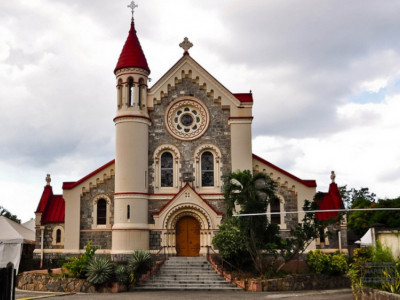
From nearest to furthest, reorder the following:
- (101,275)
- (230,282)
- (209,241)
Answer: (101,275) < (230,282) < (209,241)

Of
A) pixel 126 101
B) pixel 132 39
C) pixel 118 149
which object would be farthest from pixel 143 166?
pixel 132 39

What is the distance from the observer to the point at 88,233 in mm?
30172

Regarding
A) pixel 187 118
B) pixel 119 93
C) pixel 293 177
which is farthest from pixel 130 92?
pixel 293 177

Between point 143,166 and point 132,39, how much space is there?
8393mm

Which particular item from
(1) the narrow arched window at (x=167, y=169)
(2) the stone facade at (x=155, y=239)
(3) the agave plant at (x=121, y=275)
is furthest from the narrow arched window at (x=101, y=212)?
(3) the agave plant at (x=121, y=275)

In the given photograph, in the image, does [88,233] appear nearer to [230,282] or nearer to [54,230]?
[54,230]

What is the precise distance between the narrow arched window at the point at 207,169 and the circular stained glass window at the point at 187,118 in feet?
4.59

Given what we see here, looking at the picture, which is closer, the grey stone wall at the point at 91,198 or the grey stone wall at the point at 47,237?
the grey stone wall at the point at 91,198

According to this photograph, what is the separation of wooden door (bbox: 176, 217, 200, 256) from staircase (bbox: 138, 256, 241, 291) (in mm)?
2579

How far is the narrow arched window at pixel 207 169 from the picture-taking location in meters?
30.5

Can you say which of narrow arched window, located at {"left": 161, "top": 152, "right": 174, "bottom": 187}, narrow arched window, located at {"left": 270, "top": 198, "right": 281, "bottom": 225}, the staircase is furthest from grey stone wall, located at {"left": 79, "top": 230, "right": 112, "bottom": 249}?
narrow arched window, located at {"left": 270, "top": 198, "right": 281, "bottom": 225}

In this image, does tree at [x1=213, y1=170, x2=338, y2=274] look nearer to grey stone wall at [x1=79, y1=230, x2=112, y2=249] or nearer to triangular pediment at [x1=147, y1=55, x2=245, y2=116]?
triangular pediment at [x1=147, y1=55, x2=245, y2=116]

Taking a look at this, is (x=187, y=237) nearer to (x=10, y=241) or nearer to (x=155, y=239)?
(x=155, y=239)

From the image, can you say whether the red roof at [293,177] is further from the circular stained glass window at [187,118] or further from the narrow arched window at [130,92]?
the narrow arched window at [130,92]
